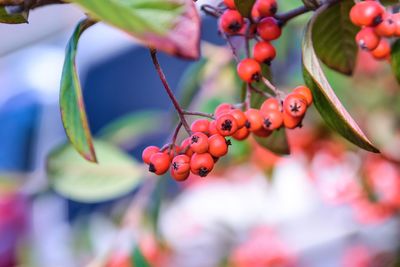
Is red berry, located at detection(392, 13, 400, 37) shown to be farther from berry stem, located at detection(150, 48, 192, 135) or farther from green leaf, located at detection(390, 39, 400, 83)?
berry stem, located at detection(150, 48, 192, 135)

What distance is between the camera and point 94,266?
1.05 m

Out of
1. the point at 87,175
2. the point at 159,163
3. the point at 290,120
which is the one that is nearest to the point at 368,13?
the point at 290,120

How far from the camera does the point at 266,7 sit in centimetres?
55

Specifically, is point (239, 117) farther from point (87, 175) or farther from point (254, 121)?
point (87, 175)

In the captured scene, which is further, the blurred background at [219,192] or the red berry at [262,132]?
the blurred background at [219,192]

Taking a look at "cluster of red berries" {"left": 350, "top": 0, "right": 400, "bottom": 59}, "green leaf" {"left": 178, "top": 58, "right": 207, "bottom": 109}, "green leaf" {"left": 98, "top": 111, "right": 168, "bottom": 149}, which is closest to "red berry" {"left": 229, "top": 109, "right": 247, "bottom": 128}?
"cluster of red berries" {"left": 350, "top": 0, "right": 400, "bottom": 59}

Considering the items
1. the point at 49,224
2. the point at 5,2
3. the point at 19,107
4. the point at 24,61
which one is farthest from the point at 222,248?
the point at 24,61

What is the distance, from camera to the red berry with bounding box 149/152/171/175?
531mm

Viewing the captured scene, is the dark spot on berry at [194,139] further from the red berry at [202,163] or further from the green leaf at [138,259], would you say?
the green leaf at [138,259]

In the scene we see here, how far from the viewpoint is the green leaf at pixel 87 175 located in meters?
1.17

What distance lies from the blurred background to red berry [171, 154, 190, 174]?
1.49ft

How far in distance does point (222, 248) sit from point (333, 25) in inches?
51.0

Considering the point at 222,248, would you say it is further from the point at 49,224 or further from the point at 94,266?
the point at 49,224

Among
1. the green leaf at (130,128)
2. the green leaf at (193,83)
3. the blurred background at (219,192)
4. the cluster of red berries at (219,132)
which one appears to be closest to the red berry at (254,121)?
the cluster of red berries at (219,132)
